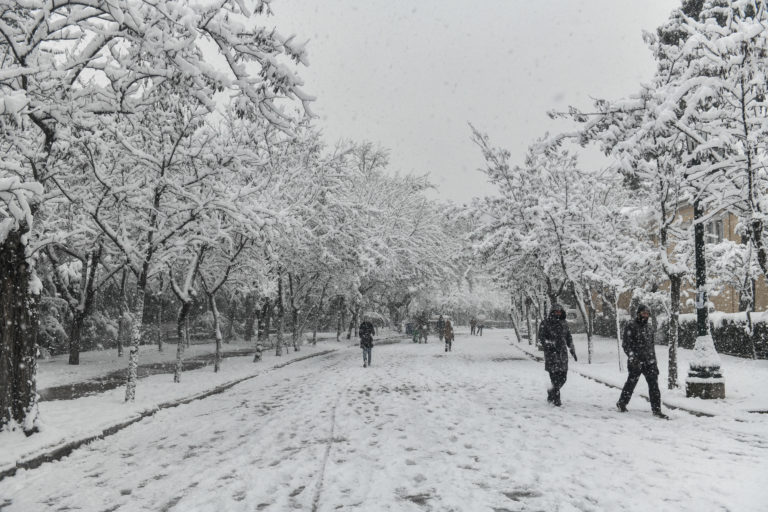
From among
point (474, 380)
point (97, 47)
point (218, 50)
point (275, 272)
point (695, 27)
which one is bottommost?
point (474, 380)

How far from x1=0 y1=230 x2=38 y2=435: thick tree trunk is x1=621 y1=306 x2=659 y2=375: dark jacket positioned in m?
9.55

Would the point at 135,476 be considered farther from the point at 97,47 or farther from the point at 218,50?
the point at 97,47

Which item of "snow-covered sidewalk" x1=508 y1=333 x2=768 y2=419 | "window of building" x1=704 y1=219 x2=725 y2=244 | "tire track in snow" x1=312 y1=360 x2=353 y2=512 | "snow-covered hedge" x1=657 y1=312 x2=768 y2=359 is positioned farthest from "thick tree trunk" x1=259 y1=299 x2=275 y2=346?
"window of building" x1=704 y1=219 x2=725 y2=244

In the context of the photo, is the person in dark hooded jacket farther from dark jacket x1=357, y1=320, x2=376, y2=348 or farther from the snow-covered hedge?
the snow-covered hedge

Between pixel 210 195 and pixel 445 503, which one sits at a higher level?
pixel 210 195

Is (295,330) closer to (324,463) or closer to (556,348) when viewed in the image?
(556,348)

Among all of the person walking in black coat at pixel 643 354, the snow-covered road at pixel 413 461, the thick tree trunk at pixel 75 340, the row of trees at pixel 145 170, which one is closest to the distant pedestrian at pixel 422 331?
the row of trees at pixel 145 170

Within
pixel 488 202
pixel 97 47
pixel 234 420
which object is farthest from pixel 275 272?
pixel 97 47

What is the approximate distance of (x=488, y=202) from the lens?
23562 millimetres

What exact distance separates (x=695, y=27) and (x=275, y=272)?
18.4m

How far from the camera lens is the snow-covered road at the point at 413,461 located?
532 centimetres

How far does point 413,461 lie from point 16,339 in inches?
242

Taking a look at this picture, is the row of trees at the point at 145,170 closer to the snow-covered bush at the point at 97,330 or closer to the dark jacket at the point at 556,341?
the snow-covered bush at the point at 97,330

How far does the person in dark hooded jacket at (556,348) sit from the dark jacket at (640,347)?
4.08 ft
